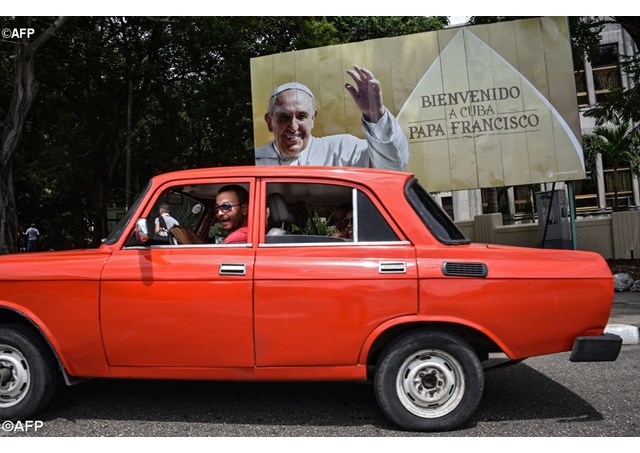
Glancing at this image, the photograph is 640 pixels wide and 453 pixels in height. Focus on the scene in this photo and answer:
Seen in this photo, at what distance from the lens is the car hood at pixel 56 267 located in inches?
145

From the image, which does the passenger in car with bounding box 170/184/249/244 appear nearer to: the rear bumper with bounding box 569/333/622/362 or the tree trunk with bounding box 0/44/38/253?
the rear bumper with bounding box 569/333/622/362

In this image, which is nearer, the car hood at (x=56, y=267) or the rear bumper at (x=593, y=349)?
the rear bumper at (x=593, y=349)

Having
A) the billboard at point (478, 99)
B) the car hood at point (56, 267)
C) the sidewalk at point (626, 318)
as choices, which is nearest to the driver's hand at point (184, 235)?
the car hood at point (56, 267)

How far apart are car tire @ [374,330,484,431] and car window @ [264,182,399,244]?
712 millimetres

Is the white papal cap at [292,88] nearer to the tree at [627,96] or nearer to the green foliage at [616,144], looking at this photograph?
the tree at [627,96]

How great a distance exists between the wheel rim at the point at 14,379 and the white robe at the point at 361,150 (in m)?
8.80

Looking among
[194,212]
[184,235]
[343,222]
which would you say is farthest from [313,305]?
[194,212]

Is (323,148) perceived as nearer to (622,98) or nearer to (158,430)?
(622,98)

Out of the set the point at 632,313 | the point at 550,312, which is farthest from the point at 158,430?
the point at 632,313

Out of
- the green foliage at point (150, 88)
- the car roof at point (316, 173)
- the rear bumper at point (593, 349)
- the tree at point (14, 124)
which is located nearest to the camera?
the rear bumper at point (593, 349)

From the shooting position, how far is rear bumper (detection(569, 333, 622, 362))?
339cm

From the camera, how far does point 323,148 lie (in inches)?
490

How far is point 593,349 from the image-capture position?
3387 millimetres

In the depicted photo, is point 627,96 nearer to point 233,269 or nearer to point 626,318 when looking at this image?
point 626,318
